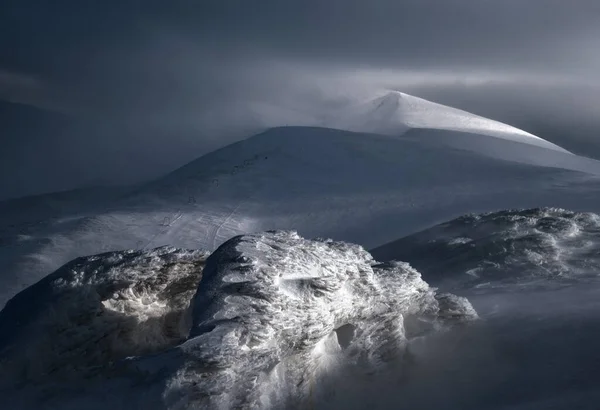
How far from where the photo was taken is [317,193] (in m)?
8.34

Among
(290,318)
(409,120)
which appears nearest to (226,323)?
(290,318)

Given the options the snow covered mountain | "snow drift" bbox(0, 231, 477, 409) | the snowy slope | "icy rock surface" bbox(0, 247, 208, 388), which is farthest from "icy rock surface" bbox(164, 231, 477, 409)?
the snowy slope

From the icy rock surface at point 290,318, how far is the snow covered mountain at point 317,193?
302 cm

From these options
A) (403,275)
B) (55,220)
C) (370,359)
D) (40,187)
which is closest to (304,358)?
(370,359)

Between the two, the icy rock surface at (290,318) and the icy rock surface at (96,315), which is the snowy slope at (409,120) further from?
the icy rock surface at (96,315)

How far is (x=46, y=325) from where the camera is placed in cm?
354

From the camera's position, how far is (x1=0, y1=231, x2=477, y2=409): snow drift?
301 centimetres

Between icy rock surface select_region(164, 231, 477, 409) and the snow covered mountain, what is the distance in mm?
3019

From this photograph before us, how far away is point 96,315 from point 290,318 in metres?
1.05

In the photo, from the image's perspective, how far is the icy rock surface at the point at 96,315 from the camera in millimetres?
3438

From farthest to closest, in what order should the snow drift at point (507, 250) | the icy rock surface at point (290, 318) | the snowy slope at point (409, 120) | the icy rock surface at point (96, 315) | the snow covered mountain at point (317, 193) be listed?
the snowy slope at point (409, 120)
the snow covered mountain at point (317, 193)
the snow drift at point (507, 250)
the icy rock surface at point (96, 315)
the icy rock surface at point (290, 318)

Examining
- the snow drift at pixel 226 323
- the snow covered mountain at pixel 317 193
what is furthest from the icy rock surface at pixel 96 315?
the snow covered mountain at pixel 317 193

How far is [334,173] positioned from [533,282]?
4.44 m

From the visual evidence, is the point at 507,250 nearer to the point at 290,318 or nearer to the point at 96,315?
the point at 290,318
